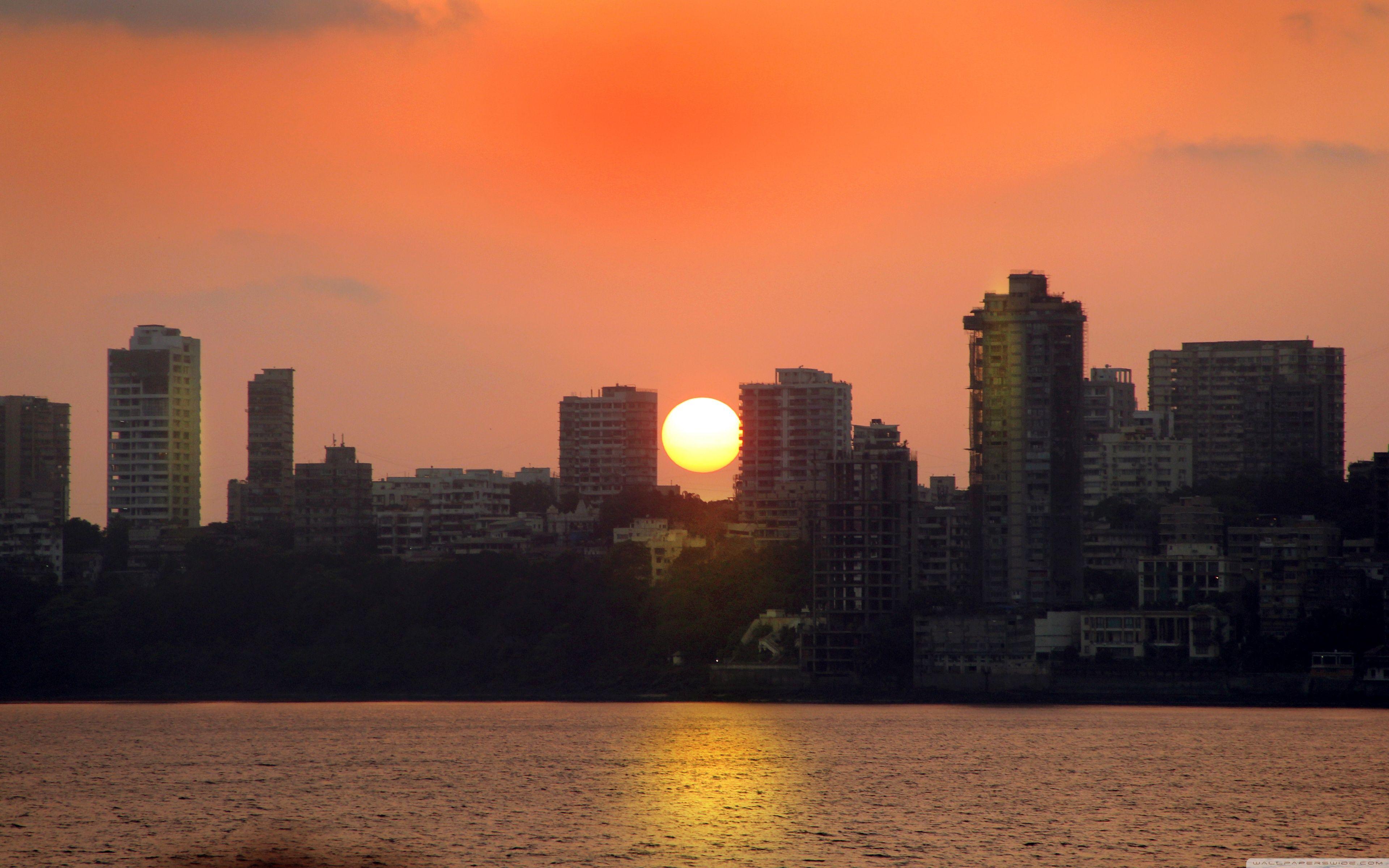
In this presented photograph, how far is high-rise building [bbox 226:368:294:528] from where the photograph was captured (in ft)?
638

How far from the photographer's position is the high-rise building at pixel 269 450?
638 ft

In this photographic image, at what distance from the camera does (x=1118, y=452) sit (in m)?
183

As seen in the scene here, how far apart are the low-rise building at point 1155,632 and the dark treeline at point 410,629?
2722cm

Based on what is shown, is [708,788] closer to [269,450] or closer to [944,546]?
[944,546]

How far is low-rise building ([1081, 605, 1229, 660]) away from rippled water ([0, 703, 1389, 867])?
4.37 meters

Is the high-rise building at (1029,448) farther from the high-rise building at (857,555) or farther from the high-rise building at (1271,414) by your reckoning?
the high-rise building at (1271,414)

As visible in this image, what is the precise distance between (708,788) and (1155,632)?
175 feet

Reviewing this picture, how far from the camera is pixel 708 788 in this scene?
83625 millimetres

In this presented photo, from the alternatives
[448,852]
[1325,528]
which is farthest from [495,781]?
[1325,528]

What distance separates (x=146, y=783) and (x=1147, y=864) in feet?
155

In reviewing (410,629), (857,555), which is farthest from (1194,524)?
(410,629)

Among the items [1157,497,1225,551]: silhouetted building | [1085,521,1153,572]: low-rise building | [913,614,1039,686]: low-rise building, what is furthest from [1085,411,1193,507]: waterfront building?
[913,614,1039,686]: low-rise building

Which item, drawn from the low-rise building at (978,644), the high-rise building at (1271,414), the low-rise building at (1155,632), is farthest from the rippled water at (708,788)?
the high-rise building at (1271,414)

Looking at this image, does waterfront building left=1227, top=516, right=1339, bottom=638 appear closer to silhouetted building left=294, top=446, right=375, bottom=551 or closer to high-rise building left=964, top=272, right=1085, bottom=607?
high-rise building left=964, top=272, right=1085, bottom=607
